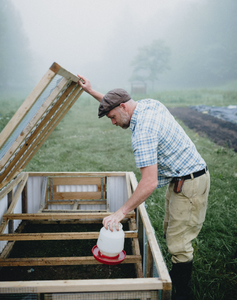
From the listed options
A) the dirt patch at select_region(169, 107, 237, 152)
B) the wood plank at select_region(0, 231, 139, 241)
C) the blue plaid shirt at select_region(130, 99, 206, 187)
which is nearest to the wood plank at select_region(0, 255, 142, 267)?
the wood plank at select_region(0, 231, 139, 241)

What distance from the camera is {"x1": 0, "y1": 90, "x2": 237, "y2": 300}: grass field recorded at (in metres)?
3.14

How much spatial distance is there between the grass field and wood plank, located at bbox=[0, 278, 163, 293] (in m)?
1.59

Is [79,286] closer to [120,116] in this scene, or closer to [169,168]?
[169,168]

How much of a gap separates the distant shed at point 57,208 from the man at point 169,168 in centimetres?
33

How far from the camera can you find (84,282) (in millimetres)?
1591

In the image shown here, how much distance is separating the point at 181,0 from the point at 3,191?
4752 inches

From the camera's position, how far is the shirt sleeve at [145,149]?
1.82m

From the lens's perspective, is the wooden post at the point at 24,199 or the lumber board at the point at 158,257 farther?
the wooden post at the point at 24,199

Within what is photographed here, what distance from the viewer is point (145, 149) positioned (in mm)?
1838

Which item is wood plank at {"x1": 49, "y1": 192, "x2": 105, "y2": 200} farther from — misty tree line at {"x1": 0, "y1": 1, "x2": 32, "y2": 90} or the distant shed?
misty tree line at {"x1": 0, "y1": 1, "x2": 32, "y2": 90}

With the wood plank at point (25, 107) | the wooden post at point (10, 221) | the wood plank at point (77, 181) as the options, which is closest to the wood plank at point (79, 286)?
the wood plank at point (25, 107)

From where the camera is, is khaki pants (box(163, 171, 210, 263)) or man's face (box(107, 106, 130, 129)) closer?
man's face (box(107, 106, 130, 129))

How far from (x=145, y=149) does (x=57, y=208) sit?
339 cm

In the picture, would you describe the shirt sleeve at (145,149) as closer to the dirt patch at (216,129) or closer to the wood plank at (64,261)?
the wood plank at (64,261)
